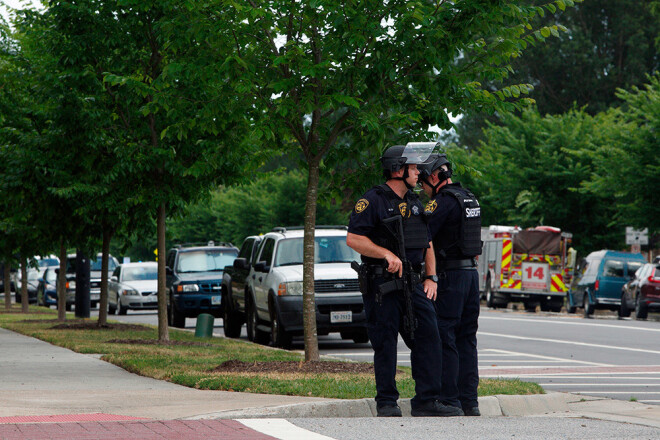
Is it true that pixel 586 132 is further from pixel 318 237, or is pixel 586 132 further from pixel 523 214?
pixel 318 237

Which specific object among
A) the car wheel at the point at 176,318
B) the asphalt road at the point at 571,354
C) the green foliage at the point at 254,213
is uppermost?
the green foliage at the point at 254,213

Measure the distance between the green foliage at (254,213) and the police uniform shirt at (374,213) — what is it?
4759 cm

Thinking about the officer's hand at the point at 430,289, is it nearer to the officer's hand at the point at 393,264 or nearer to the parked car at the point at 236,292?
the officer's hand at the point at 393,264

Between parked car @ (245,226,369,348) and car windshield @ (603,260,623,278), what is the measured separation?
1591cm

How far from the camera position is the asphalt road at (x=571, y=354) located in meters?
12.9

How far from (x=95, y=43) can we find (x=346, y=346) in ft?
21.0

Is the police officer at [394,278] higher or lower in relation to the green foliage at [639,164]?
lower

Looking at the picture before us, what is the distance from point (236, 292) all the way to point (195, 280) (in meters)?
3.85

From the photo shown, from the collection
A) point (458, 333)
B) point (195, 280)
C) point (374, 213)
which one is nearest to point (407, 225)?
point (374, 213)

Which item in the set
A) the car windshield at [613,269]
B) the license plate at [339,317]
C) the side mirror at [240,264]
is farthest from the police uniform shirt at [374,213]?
the car windshield at [613,269]

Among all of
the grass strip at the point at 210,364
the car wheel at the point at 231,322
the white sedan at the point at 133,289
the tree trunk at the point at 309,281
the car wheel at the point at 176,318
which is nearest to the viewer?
the grass strip at the point at 210,364

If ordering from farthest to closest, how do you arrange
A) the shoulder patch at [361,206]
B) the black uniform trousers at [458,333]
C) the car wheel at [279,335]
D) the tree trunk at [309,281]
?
1. the car wheel at [279,335]
2. the tree trunk at [309,281]
3. the black uniform trousers at [458,333]
4. the shoulder patch at [361,206]

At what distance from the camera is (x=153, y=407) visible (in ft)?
29.7

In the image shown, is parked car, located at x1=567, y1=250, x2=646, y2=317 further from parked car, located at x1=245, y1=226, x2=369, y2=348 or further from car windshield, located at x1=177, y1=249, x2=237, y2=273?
parked car, located at x1=245, y1=226, x2=369, y2=348
